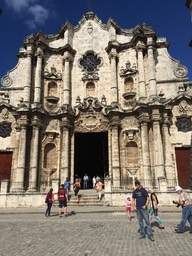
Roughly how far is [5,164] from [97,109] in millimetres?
9224

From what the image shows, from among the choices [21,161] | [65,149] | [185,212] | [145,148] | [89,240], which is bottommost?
[89,240]

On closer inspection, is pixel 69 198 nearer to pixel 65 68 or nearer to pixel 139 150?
pixel 139 150

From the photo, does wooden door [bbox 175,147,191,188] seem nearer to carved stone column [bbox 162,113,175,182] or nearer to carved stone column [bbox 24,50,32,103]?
carved stone column [bbox 162,113,175,182]

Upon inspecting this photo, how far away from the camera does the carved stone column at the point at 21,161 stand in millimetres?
17938

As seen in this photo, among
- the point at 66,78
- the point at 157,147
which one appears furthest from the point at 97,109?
the point at 157,147

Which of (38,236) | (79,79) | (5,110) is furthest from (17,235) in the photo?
(79,79)

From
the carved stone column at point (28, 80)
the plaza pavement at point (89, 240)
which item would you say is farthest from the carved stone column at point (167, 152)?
the carved stone column at point (28, 80)

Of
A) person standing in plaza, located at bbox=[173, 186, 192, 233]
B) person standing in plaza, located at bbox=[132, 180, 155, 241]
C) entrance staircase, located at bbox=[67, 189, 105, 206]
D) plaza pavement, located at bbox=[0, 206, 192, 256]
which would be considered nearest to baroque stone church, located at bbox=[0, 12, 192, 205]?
entrance staircase, located at bbox=[67, 189, 105, 206]

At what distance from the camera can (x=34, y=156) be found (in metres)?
19.0

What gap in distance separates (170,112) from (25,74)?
1379 cm

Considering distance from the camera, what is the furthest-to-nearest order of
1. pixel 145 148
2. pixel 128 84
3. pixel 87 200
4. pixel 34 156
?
pixel 128 84 → pixel 34 156 → pixel 145 148 → pixel 87 200

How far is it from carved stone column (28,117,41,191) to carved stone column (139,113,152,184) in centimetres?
859

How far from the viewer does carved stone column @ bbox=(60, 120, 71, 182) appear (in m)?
18.9

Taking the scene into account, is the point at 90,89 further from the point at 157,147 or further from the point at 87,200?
the point at 87,200
